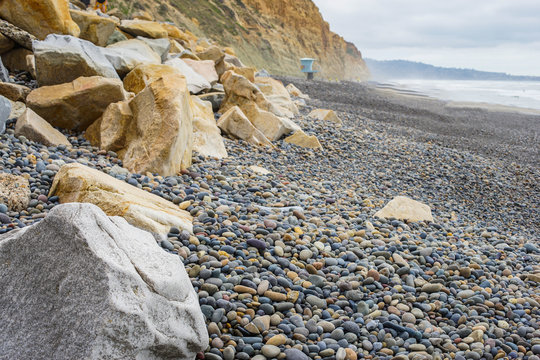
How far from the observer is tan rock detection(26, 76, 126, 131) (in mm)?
5660

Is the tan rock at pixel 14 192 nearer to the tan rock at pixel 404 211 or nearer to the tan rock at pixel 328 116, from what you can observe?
the tan rock at pixel 404 211

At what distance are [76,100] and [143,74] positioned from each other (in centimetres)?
163

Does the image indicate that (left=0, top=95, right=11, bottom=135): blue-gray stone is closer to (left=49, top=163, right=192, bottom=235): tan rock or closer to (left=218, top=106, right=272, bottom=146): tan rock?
(left=49, top=163, right=192, bottom=235): tan rock

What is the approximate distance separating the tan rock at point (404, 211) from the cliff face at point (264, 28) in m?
25.2

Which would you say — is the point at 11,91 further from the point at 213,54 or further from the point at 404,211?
the point at 213,54

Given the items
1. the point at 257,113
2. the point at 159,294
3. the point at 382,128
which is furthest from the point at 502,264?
the point at 382,128

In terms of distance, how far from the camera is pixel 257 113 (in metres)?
8.69

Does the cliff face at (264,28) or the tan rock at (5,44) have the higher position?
the cliff face at (264,28)

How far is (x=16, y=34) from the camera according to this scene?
712cm

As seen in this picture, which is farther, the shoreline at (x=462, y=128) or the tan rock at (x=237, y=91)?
the shoreline at (x=462, y=128)

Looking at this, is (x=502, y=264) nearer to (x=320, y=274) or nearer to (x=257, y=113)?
(x=320, y=274)

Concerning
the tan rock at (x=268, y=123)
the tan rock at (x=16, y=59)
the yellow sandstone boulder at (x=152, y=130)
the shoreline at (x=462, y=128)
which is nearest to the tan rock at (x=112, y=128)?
the yellow sandstone boulder at (x=152, y=130)

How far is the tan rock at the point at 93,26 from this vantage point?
8891 mm

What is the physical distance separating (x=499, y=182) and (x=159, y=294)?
8.30 meters
